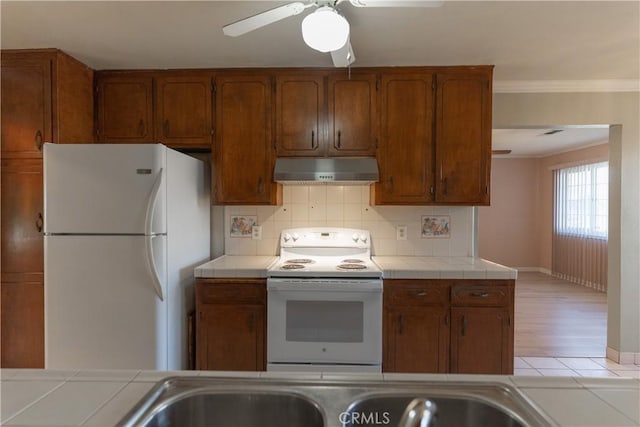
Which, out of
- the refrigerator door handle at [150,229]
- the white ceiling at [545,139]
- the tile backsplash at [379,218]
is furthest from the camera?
the white ceiling at [545,139]

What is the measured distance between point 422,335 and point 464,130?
4.96 feet

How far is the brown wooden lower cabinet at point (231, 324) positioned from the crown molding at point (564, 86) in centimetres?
254

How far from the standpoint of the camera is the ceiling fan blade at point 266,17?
1559mm

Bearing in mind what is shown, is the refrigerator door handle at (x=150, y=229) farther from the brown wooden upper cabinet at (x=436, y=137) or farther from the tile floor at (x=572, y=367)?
the tile floor at (x=572, y=367)

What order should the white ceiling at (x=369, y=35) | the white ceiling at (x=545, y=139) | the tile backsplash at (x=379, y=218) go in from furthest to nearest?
the white ceiling at (x=545, y=139) → the tile backsplash at (x=379, y=218) → the white ceiling at (x=369, y=35)

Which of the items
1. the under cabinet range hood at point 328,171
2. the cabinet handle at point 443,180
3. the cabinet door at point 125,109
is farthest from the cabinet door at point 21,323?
the cabinet handle at point 443,180

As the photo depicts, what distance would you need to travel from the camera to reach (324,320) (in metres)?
2.35

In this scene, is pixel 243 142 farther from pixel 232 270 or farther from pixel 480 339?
pixel 480 339

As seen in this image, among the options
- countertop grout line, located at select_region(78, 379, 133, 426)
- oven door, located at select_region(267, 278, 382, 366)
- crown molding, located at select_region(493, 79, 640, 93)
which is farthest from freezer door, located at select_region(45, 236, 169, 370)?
crown molding, located at select_region(493, 79, 640, 93)

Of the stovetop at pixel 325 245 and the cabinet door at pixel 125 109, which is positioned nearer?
the cabinet door at pixel 125 109

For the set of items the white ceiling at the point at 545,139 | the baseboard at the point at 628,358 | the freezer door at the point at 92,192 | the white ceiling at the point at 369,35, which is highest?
the white ceiling at the point at 545,139

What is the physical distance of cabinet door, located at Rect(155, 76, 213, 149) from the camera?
2775 mm

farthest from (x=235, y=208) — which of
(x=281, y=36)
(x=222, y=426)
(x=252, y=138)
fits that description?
(x=222, y=426)

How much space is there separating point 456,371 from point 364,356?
0.62 meters
